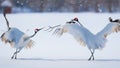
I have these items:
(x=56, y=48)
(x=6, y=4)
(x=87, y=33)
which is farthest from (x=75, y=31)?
(x=6, y=4)

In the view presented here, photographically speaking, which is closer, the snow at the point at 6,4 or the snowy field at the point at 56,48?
the snowy field at the point at 56,48

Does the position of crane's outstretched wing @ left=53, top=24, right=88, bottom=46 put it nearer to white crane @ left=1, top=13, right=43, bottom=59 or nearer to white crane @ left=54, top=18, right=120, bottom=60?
white crane @ left=54, top=18, right=120, bottom=60

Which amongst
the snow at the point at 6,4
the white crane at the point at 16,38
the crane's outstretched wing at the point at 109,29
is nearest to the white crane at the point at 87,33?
the crane's outstretched wing at the point at 109,29

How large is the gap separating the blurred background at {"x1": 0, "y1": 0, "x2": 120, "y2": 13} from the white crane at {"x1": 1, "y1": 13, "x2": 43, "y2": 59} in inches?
6.4

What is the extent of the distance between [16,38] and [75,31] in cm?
51

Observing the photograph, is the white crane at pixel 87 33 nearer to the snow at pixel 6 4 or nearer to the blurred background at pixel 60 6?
the blurred background at pixel 60 6

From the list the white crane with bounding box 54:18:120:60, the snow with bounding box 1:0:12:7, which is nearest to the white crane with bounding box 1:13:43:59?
the snow with bounding box 1:0:12:7

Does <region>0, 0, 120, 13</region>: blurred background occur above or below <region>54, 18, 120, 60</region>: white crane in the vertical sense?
above

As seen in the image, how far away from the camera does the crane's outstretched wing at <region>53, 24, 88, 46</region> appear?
2695mm

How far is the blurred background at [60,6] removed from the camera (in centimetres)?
271

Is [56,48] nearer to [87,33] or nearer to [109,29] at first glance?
[87,33]

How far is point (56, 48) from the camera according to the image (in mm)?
2668

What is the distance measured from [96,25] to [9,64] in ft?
2.57

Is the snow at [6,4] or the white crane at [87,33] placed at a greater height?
the snow at [6,4]
